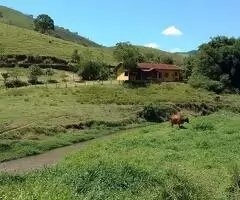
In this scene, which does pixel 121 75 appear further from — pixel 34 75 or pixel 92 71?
pixel 34 75

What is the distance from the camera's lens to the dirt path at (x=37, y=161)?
37.4 m

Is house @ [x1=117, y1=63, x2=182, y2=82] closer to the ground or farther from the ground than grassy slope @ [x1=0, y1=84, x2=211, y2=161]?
farther from the ground

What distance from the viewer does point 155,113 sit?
64000mm

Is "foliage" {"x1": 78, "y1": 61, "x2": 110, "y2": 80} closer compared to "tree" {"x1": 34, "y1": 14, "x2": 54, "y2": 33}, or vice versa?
"foliage" {"x1": 78, "y1": 61, "x2": 110, "y2": 80}

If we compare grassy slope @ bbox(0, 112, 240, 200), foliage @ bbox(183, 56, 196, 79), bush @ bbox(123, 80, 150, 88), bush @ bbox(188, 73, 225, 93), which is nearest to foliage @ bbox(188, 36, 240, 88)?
bush @ bbox(188, 73, 225, 93)

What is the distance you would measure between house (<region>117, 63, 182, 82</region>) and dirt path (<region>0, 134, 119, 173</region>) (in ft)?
140

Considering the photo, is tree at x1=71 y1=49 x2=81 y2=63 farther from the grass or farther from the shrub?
the shrub

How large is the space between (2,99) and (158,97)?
67.7 feet

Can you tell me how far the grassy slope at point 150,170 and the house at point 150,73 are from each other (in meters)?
38.7

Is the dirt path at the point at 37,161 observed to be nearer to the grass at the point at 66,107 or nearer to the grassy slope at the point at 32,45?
the grass at the point at 66,107

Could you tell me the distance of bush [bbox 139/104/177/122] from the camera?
6325 cm

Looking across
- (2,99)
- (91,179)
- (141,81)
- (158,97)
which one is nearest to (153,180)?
(91,179)

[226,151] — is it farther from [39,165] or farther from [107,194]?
[107,194]

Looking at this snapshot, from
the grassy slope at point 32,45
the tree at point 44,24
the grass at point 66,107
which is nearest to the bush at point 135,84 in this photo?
the grass at point 66,107
